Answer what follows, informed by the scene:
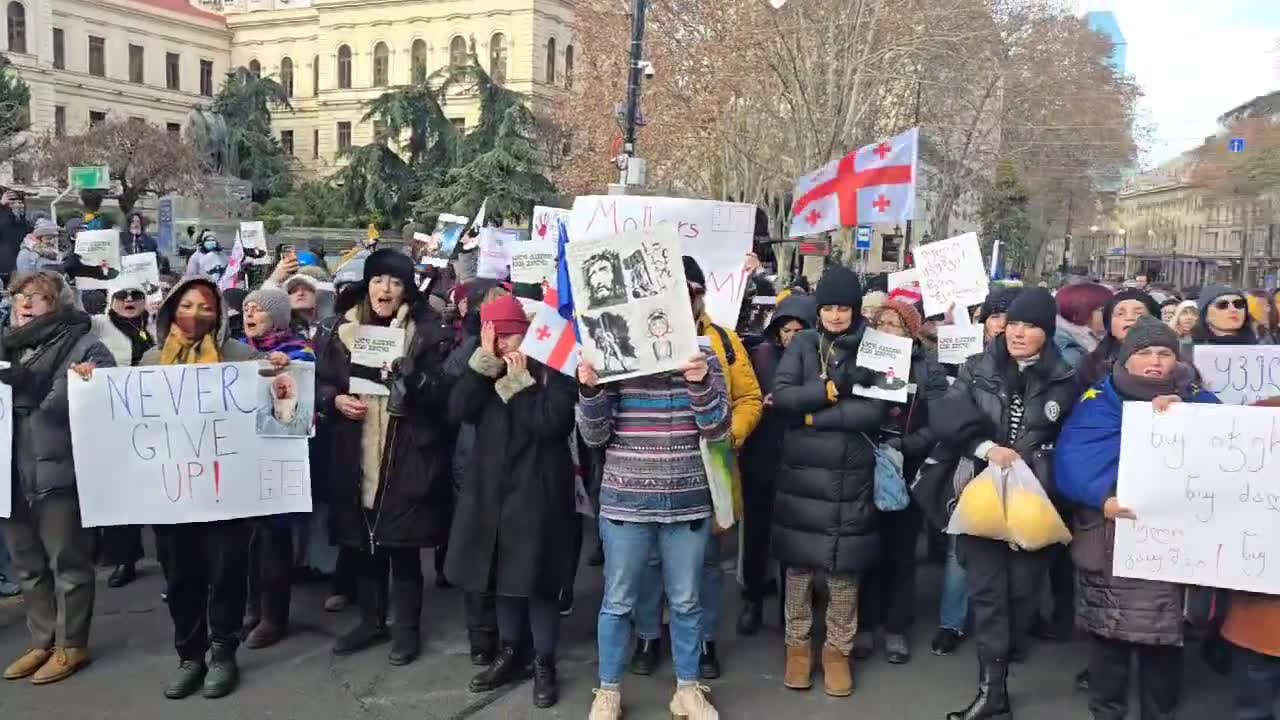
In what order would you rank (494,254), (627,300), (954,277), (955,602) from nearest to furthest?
(627,300)
(955,602)
(954,277)
(494,254)

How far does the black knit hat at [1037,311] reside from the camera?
171 inches

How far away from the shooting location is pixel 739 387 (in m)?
4.89

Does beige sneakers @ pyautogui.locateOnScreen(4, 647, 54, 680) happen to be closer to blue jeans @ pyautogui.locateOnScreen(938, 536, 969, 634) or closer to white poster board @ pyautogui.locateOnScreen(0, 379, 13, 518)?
white poster board @ pyautogui.locateOnScreen(0, 379, 13, 518)

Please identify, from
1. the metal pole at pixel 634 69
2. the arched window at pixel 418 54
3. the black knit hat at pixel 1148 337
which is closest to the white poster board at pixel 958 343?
the black knit hat at pixel 1148 337

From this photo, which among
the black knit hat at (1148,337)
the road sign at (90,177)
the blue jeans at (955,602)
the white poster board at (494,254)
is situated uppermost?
the road sign at (90,177)

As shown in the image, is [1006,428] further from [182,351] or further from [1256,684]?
[182,351]

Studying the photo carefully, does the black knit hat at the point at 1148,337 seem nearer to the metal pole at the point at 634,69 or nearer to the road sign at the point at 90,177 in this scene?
the metal pole at the point at 634,69

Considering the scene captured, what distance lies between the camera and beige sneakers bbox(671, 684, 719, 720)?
4391 mm

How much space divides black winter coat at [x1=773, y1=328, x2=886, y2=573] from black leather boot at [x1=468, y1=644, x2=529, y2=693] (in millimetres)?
1304

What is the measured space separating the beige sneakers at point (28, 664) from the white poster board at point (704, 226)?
133 inches

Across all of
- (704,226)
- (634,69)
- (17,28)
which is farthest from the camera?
(17,28)

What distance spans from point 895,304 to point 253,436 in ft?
10.2

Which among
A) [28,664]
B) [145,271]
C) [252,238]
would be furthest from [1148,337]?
[252,238]

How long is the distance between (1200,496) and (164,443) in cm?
427
